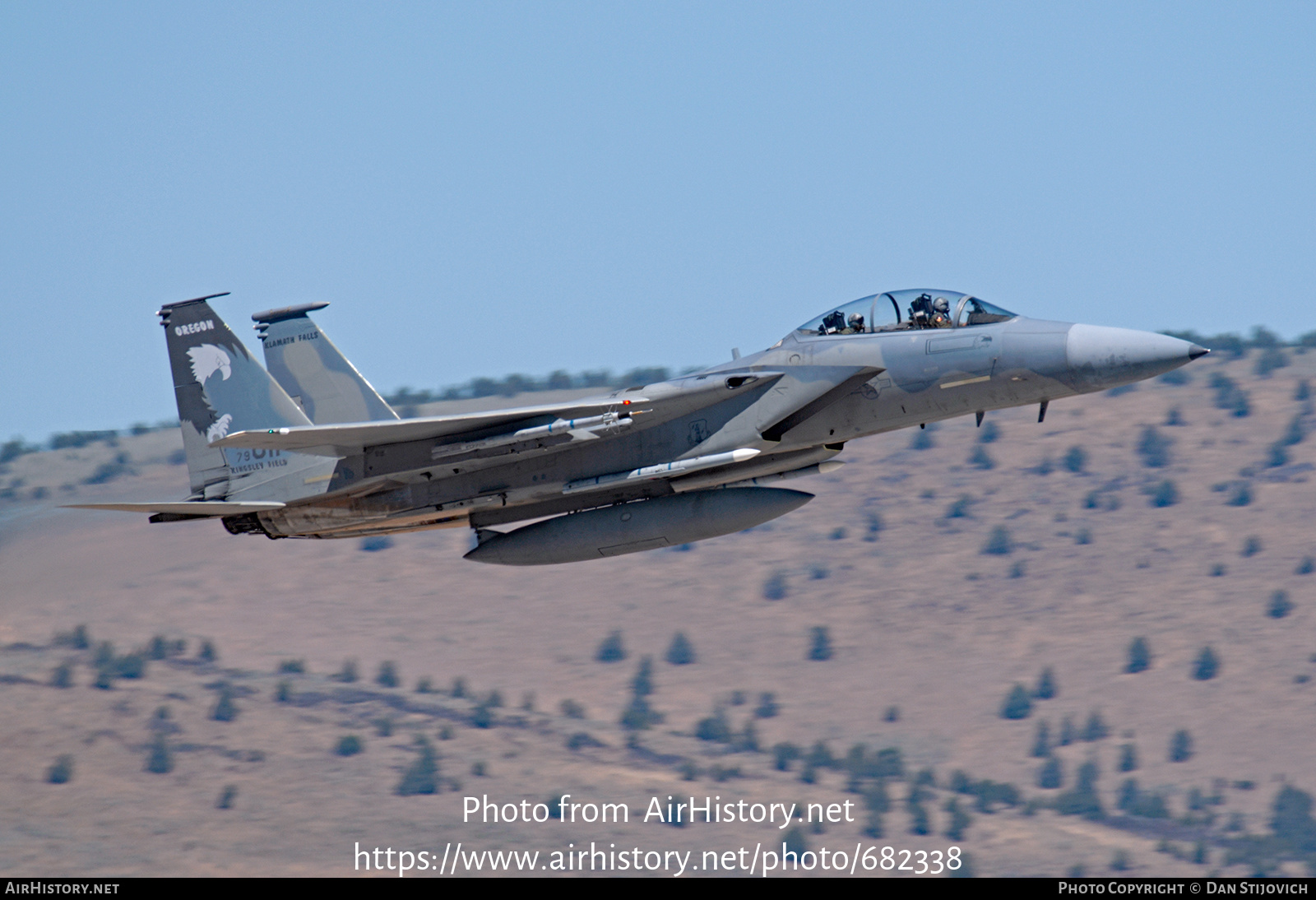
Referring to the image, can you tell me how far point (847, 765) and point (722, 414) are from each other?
49132 millimetres

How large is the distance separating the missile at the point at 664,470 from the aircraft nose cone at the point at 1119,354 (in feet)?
12.9

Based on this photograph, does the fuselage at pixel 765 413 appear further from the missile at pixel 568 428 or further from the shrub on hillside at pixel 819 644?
the shrub on hillside at pixel 819 644

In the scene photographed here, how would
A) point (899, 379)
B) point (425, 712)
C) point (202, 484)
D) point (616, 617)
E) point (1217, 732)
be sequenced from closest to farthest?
point (899, 379) → point (202, 484) → point (1217, 732) → point (425, 712) → point (616, 617)

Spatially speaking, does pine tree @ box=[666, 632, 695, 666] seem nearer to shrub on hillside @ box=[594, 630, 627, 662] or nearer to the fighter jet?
shrub on hillside @ box=[594, 630, 627, 662]

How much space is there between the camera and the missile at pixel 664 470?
18.7m

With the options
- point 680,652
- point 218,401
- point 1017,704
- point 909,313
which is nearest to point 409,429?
point 218,401

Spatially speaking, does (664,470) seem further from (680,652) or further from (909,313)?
(680,652)

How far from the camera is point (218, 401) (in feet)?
72.3

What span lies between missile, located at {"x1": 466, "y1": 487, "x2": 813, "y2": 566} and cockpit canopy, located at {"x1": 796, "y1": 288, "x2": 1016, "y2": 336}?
216 cm

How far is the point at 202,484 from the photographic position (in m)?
21.7

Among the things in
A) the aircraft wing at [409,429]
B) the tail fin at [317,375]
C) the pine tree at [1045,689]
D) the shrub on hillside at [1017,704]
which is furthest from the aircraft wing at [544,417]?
the pine tree at [1045,689]

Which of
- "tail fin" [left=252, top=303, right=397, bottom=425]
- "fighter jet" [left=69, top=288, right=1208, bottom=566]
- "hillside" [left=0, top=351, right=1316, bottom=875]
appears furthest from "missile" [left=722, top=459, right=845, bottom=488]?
"hillside" [left=0, top=351, right=1316, bottom=875]

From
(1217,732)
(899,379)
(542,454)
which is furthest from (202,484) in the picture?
(1217,732)
